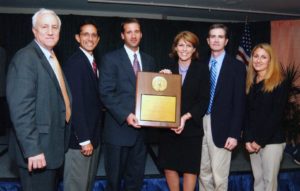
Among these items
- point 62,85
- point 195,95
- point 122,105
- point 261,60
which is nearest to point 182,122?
point 195,95

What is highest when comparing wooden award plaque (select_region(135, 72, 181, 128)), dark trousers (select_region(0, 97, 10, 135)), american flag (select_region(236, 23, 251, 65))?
american flag (select_region(236, 23, 251, 65))

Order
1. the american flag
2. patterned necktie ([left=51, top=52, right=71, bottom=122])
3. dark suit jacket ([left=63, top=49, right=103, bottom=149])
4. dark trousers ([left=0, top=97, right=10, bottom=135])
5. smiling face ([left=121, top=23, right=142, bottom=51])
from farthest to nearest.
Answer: the american flag → dark trousers ([left=0, top=97, right=10, bottom=135]) → smiling face ([left=121, top=23, right=142, bottom=51]) → dark suit jacket ([left=63, top=49, right=103, bottom=149]) → patterned necktie ([left=51, top=52, right=71, bottom=122])

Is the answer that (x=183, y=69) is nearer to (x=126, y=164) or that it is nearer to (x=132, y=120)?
(x=132, y=120)

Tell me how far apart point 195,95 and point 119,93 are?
545 millimetres

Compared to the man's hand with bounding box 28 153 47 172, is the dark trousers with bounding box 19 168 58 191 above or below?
below

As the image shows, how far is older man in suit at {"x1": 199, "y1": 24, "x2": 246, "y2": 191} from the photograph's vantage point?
7.72ft

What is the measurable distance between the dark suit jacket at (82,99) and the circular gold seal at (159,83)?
16.1 inches

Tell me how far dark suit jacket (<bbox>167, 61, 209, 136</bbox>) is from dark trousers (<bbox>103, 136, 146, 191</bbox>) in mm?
349

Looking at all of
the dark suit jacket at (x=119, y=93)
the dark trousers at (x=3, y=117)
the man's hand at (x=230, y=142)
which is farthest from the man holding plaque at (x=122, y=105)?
the dark trousers at (x=3, y=117)

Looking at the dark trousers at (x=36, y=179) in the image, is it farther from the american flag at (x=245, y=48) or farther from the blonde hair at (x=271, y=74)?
the american flag at (x=245, y=48)

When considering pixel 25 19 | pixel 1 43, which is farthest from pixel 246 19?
pixel 1 43

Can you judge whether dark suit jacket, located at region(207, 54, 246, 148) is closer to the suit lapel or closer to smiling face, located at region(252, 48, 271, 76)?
the suit lapel

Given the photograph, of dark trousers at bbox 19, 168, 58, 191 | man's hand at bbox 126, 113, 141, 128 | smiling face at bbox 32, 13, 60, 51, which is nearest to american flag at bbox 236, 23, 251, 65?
man's hand at bbox 126, 113, 141, 128

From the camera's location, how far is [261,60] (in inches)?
94.0
